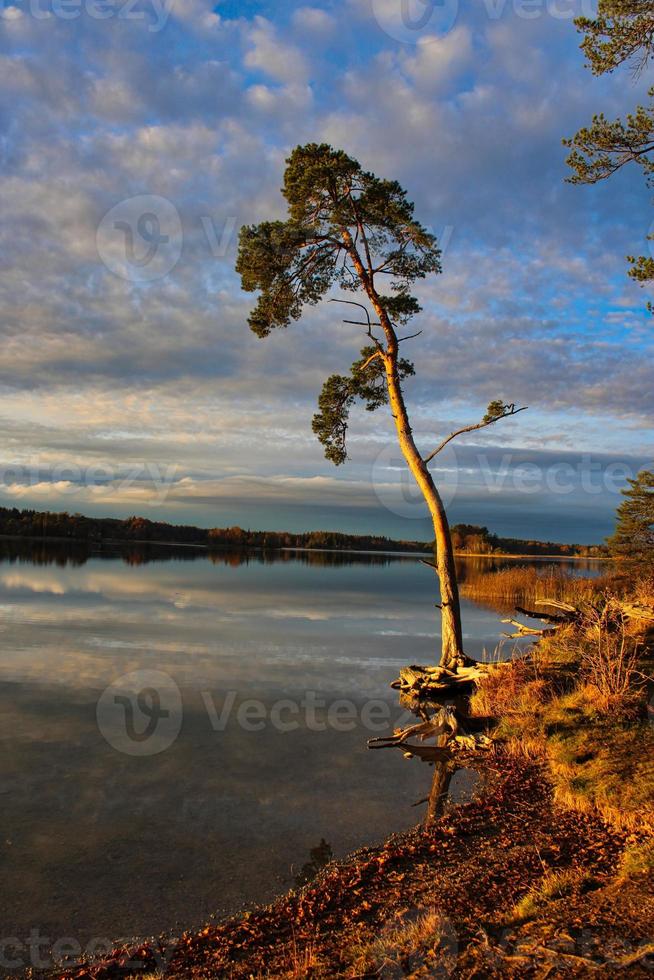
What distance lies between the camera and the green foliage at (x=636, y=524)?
35.6 metres

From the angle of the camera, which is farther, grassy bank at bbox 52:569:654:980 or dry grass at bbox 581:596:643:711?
dry grass at bbox 581:596:643:711

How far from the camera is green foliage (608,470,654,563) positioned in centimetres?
3559

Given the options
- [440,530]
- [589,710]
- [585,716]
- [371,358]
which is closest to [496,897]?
[585,716]

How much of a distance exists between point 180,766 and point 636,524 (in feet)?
112

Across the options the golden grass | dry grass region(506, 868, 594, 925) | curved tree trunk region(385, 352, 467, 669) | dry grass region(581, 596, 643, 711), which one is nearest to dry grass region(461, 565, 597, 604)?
curved tree trunk region(385, 352, 467, 669)

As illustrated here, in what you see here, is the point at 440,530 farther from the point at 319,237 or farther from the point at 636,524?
the point at 636,524

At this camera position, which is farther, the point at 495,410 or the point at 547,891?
the point at 495,410

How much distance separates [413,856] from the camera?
19.2 ft

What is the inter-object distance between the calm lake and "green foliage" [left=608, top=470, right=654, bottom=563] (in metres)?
19.6

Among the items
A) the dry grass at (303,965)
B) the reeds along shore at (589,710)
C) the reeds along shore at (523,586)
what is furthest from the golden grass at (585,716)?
the reeds along shore at (523,586)

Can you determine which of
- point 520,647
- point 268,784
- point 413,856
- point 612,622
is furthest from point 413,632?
point 413,856

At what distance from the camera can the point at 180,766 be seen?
27.7 ft

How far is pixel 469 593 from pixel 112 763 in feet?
96.7

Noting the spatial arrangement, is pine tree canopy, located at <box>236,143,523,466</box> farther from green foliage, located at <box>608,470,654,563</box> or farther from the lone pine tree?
green foliage, located at <box>608,470,654,563</box>
